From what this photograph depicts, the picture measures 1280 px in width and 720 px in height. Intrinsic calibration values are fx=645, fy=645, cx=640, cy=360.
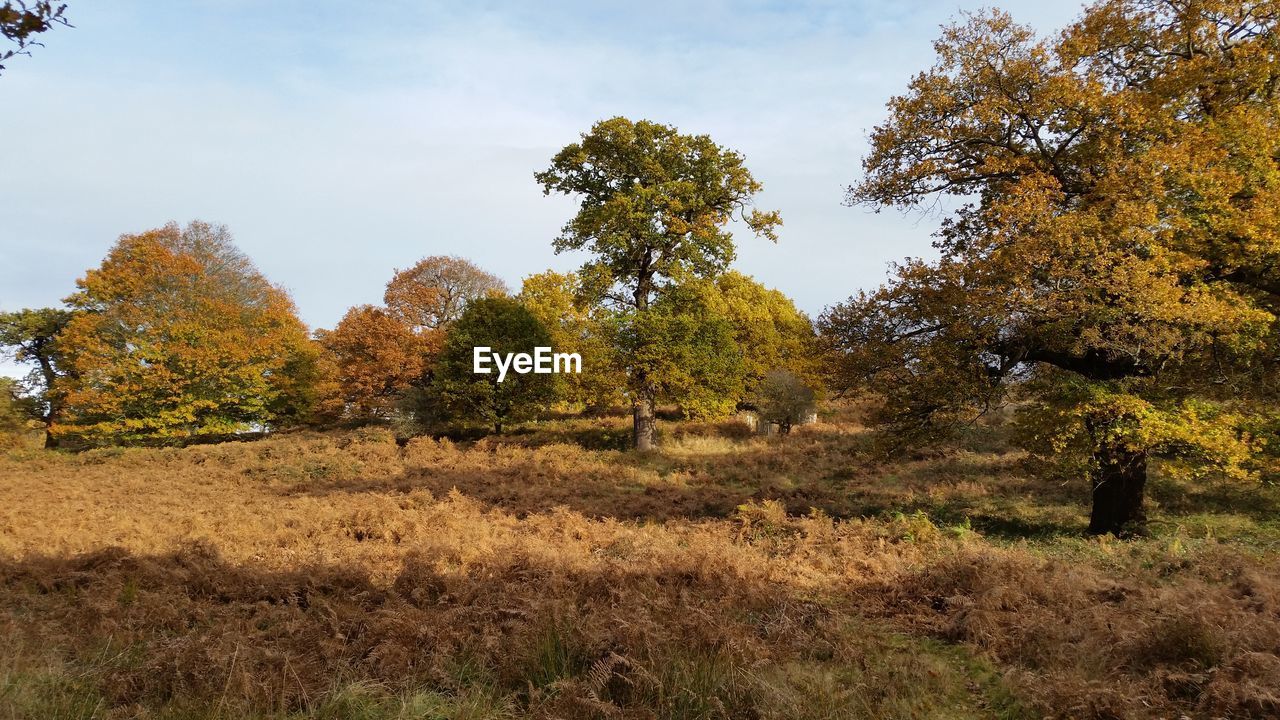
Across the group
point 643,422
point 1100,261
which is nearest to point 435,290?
point 643,422

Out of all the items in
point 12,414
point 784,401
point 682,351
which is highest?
point 682,351

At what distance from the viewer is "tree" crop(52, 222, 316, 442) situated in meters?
34.1

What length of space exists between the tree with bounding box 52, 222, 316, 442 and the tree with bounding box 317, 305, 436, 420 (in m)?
3.75

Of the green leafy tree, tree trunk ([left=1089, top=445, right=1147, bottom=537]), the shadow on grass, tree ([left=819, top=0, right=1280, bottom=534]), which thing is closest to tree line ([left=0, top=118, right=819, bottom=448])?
the green leafy tree

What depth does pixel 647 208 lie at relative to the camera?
28.1m

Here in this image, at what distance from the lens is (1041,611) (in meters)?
7.41

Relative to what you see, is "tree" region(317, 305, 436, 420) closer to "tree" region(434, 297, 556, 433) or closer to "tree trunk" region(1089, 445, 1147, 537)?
"tree" region(434, 297, 556, 433)

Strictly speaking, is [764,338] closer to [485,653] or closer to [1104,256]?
[1104,256]

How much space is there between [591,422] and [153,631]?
96.4ft

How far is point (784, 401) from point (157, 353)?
33.1 m

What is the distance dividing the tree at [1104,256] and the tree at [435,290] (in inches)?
1273

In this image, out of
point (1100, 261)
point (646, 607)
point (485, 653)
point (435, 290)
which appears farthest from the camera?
point (435, 290)

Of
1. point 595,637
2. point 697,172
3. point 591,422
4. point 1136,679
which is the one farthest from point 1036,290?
point 591,422

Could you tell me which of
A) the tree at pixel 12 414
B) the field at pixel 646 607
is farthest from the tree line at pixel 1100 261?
the tree at pixel 12 414
